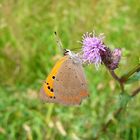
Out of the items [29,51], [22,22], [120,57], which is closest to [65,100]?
[120,57]

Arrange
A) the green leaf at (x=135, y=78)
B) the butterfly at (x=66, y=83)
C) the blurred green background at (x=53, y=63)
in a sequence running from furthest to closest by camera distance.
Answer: the blurred green background at (x=53, y=63) < the green leaf at (x=135, y=78) < the butterfly at (x=66, y=83)

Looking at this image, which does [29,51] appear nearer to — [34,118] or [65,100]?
[34,118]

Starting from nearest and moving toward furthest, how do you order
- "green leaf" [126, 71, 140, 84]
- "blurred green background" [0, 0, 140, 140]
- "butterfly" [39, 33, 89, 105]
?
"butterfly" [39, 33, 89, 105] < "green leaf" [126, 71, 140, 84] < "blurred green background" [0, 0, 140, 140]

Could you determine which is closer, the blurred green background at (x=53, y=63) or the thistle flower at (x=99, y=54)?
the thistle flower at (x=99, y=54)

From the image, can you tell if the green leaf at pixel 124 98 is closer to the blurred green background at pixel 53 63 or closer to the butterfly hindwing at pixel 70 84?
the butterfly hindwing at pixel 70 84

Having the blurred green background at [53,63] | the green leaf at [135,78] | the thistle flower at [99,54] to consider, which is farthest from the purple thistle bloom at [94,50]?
the blurred green background at [53,63]

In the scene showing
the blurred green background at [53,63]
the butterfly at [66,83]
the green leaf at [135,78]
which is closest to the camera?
the butterfly at [66,83]

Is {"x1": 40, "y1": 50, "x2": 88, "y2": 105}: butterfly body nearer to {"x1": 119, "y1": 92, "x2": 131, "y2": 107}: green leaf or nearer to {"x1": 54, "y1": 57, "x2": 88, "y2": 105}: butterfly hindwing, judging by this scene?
{"x1": 54, "y1": 57, "x2": 88, "y2": 105}: butterfly hindwing

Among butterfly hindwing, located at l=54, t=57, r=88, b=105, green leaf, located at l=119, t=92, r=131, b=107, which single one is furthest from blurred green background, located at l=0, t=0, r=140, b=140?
butterfly hindwing, located at l=54, t=57, r=88, b=105

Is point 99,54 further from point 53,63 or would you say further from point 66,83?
point 53,63
